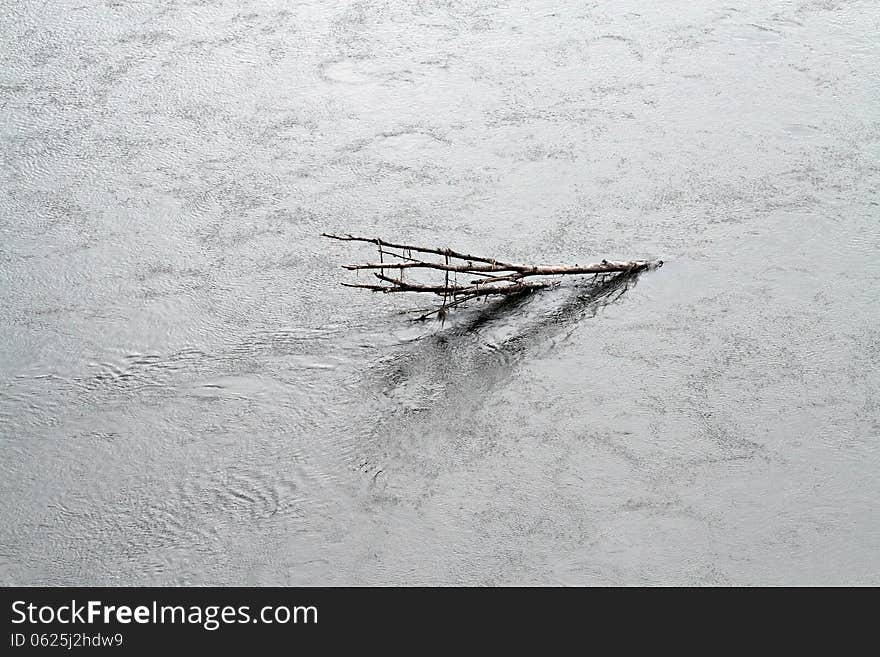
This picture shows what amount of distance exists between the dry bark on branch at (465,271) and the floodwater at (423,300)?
0.20 feet

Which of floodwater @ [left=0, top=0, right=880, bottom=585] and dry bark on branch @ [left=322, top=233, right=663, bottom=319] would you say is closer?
floodwater @ [left=0, top=0, right=880, bottom=585]

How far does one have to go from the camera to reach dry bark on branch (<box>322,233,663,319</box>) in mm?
3311

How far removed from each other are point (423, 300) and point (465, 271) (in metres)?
0.17

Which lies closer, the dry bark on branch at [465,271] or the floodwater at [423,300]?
the floodwater at [423,300]

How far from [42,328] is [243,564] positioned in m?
1.08

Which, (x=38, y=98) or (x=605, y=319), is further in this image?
(x=38, y=98)

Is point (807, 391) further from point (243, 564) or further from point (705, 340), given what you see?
point (243, 564)

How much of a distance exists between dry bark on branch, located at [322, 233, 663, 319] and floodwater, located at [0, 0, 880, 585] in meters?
0.06

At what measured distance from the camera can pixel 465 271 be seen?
10.9 feet

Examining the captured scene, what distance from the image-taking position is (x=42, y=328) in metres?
3.35

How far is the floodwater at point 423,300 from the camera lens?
9.14 ft

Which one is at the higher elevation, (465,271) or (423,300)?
(465,271)
